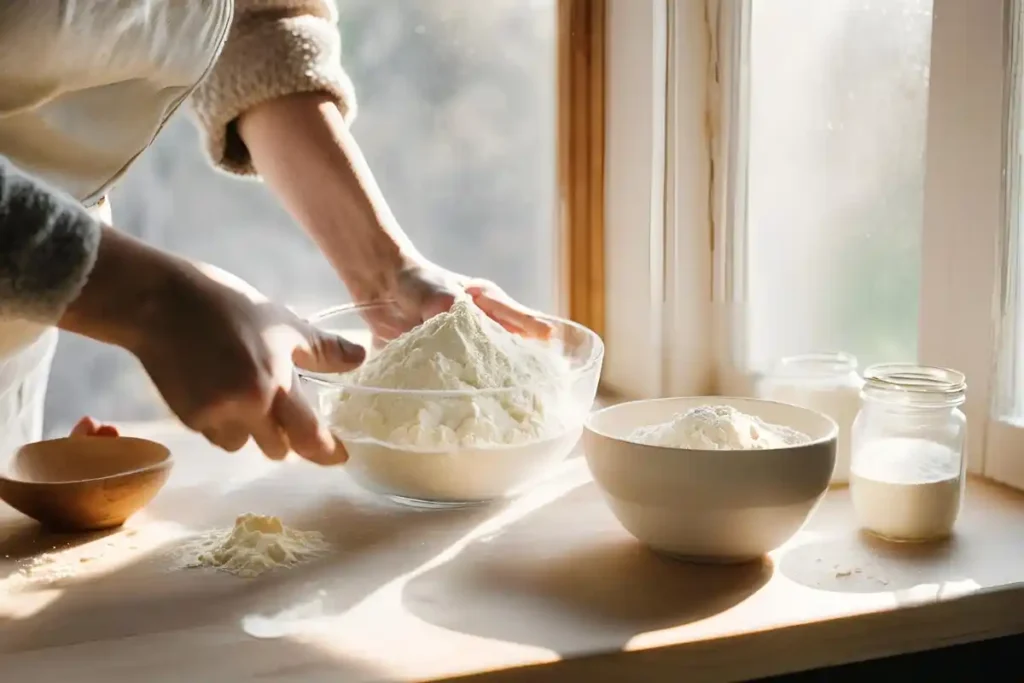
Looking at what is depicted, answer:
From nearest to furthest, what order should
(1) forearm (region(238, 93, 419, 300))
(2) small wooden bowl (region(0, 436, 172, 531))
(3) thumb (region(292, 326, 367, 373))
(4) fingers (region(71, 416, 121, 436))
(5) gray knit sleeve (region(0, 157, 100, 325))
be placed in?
(5) gray knit sleeve (region(0, 157, 100, 325)) → (3) thumb (region(292, 326, 367, 373)) → (2) small wooden bowl (region(0, 436, 172, 531)) → (4) fingers (region(71, 416, 121, 436)) → (1) forearm (region(238, 93, 419, 300))

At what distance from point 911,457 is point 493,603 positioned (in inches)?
13.4

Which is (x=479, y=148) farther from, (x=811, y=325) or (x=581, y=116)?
(x=811, y=325)

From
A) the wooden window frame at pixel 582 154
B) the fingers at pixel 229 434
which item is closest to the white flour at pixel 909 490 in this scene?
the fingers at pixel 229 434

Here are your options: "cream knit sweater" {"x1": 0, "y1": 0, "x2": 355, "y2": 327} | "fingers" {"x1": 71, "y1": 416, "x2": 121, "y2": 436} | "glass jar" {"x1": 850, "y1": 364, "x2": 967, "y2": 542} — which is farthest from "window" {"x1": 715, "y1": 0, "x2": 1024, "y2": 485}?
"fingers" {"x1": 71, "y1": 416, "x2": 121, "y2": 436}

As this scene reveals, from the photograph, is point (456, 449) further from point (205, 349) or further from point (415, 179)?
point (415, 179)

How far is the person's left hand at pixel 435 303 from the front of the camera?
40.6 inches

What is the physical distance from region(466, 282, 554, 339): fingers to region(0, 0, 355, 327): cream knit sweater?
26 centimetres

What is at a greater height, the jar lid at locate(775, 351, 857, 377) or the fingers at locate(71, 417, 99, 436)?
the jar lid at locate(775, 351, 857, 377)

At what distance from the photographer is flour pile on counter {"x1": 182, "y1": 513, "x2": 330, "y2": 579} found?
0.78 m

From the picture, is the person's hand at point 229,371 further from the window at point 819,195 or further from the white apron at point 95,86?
the window at point 819,195

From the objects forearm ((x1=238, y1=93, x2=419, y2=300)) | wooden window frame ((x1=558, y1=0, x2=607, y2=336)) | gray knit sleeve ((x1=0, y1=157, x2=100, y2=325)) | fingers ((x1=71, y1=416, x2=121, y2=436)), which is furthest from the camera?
wooden window frame ((x1=558, y1=0, x2=607, y2=336))

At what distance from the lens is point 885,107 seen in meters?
1.03

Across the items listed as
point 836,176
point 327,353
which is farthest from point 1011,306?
point 327,353

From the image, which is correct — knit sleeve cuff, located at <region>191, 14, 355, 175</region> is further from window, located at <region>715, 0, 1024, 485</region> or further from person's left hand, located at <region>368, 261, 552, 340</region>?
window, located at <region>715, 0, 1024, 485</region>
